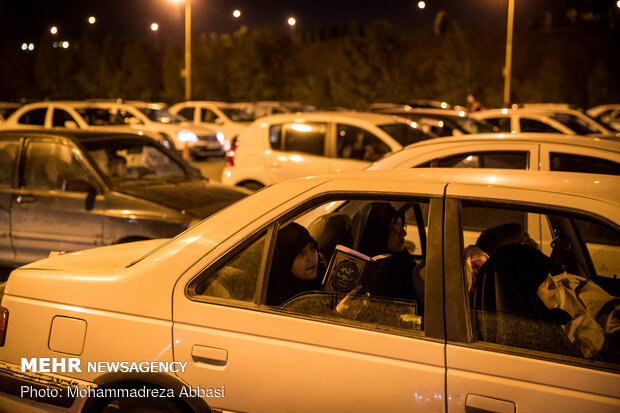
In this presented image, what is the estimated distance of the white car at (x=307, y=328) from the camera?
8.18 feet

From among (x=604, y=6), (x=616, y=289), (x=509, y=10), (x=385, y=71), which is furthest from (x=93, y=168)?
(x=604, y=6)

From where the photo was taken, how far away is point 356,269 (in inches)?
124

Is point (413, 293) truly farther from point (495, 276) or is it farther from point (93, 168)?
point (93, 168)

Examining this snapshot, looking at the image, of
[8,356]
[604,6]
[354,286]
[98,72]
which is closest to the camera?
[354,286]

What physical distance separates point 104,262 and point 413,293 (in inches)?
57.1

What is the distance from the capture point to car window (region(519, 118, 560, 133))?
13.9 meters

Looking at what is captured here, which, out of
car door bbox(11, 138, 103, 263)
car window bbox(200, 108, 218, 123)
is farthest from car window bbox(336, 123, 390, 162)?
car window bbox(200, 108, 218, 123)

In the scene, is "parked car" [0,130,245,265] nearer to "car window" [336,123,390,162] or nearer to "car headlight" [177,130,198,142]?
"car window" [336,123,390,162]

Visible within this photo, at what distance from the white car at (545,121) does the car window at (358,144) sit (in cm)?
535

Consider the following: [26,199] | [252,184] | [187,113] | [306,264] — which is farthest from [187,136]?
[306,264]

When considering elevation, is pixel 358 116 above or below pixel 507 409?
above

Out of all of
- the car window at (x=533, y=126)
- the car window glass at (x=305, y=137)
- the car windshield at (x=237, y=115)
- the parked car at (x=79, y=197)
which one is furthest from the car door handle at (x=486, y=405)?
the car windshield at (x=237, y=115)

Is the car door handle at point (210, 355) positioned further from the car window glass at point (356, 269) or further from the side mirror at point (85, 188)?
the side mirror at point (85, 188)

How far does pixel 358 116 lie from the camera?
979cm
